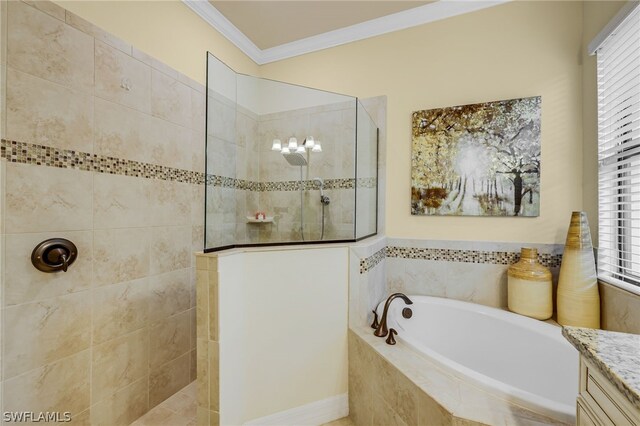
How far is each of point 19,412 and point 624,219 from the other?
118 inches

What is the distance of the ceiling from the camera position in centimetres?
202

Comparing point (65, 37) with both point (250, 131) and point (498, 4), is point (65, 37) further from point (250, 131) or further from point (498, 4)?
point (498, 4)

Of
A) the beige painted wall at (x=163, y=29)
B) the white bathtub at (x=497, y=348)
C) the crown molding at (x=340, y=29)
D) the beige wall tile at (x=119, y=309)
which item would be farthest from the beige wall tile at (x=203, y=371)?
the crown molding at (x=340, y=29)

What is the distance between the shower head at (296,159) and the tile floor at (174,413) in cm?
166

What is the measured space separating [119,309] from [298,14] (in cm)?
239

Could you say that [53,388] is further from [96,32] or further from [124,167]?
[96,32]

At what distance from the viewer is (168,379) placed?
176 centimetres

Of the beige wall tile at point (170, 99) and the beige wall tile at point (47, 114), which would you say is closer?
the beige wall tile at point (47, 114)

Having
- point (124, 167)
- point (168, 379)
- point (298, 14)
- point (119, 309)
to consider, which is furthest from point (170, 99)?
point (168, 379)

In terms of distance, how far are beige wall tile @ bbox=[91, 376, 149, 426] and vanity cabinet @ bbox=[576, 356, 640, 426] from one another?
2.02 m

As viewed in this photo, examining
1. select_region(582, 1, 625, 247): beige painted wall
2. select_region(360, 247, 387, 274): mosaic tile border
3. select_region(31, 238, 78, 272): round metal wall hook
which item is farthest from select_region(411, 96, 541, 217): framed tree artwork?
select_region(31, 238, 78, 272): round metal wall hook

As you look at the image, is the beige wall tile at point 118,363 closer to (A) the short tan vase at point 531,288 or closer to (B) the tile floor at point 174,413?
(B) the tile floor at point 174,413

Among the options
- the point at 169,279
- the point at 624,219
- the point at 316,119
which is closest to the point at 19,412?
the point at 169,279

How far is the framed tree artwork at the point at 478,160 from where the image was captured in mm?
1873
